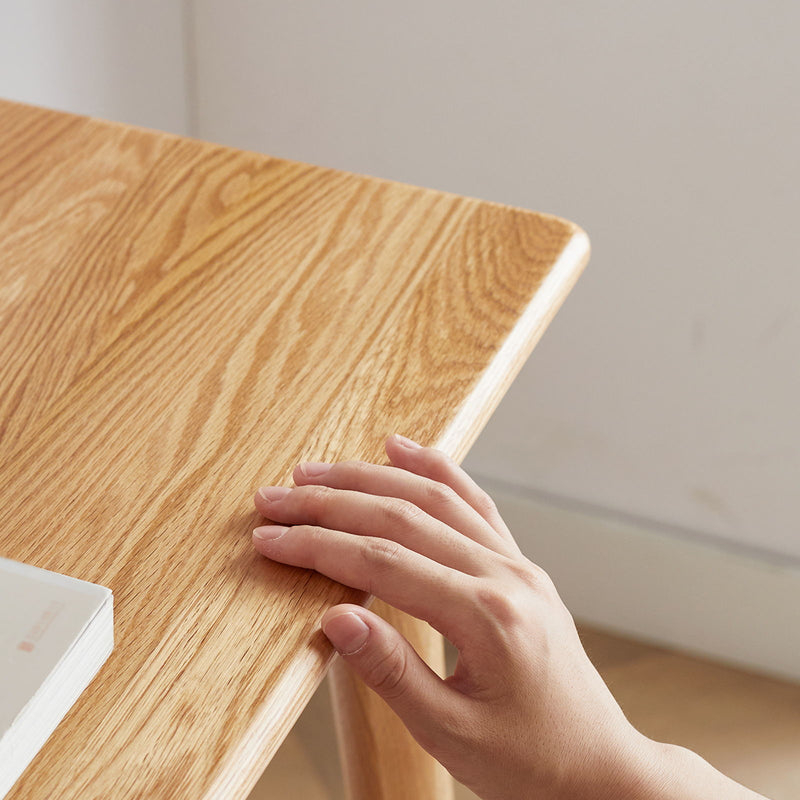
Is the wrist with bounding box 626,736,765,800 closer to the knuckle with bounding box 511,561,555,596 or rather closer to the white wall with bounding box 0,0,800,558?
the knuckle with bounding box 511,561,555,596

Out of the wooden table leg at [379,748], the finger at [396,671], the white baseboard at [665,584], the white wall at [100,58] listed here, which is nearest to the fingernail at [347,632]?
the finger at [396,671]

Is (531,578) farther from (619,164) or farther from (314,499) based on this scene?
(619,164)

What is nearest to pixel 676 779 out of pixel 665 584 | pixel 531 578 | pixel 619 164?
pixel 531 578

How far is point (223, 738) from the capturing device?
0.32m

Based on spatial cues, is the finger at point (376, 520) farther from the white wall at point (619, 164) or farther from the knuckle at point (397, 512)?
the white wall at point (619, 164)

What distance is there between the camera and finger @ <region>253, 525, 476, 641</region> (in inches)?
14.9

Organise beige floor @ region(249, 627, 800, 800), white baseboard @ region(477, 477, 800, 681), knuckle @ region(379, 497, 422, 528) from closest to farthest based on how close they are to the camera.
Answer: knuckle @ region(379, 497, 422, 528) → beige floor @ region(249, 627, 800, 800) → white baseboard @ region(477, 477, 800, 681)

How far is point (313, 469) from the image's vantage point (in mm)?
409

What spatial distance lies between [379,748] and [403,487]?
0.29m

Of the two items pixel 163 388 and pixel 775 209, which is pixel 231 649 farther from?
pixel 775 209

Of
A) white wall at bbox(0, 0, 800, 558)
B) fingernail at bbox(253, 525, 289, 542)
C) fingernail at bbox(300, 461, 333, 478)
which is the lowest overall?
fingernail at bbox(253, 525, 289, 542)

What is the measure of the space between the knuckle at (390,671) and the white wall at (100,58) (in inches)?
28.6

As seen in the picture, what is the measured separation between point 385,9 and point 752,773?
0.84 m

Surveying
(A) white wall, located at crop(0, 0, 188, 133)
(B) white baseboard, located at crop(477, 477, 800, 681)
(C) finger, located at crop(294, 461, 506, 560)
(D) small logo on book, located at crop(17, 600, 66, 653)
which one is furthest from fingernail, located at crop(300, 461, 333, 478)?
(B) white baseboard, located at crop(477, 477, 800, 681)
